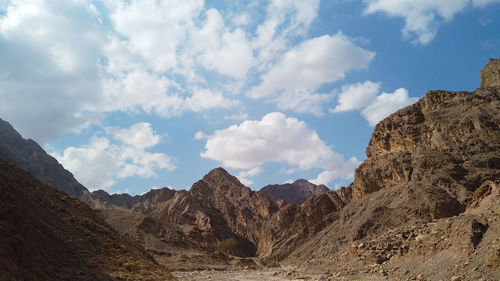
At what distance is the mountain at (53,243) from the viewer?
12453 millimetres

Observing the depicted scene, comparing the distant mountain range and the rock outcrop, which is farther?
the rock outcrop

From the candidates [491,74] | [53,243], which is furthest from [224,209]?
[53,243]

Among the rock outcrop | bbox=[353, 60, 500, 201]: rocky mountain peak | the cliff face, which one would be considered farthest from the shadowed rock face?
the cliff face

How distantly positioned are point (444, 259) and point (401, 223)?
47884 mm

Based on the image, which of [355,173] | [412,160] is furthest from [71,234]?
[355,173]

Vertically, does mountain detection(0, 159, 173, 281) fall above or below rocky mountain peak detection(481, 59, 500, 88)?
below

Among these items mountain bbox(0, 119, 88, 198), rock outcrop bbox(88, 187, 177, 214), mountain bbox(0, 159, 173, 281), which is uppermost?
mountain bbox(0, 119, 88, 198)

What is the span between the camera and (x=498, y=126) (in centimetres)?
6775

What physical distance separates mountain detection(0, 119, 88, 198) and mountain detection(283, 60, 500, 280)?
370ft

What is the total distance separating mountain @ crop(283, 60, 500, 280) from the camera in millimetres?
18359

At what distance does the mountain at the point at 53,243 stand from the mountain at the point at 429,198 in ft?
53.2

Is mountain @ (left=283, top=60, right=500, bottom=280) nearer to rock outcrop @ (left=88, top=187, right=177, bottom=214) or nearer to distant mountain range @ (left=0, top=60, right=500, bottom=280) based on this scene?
distant mountain range @ (left=0, top=60, right=500, bottom=280)

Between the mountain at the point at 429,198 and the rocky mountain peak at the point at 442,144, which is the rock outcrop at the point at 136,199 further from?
the rocky mountain peak at the point at 442,144

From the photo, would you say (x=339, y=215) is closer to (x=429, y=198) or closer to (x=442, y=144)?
(x=442, y=144)
